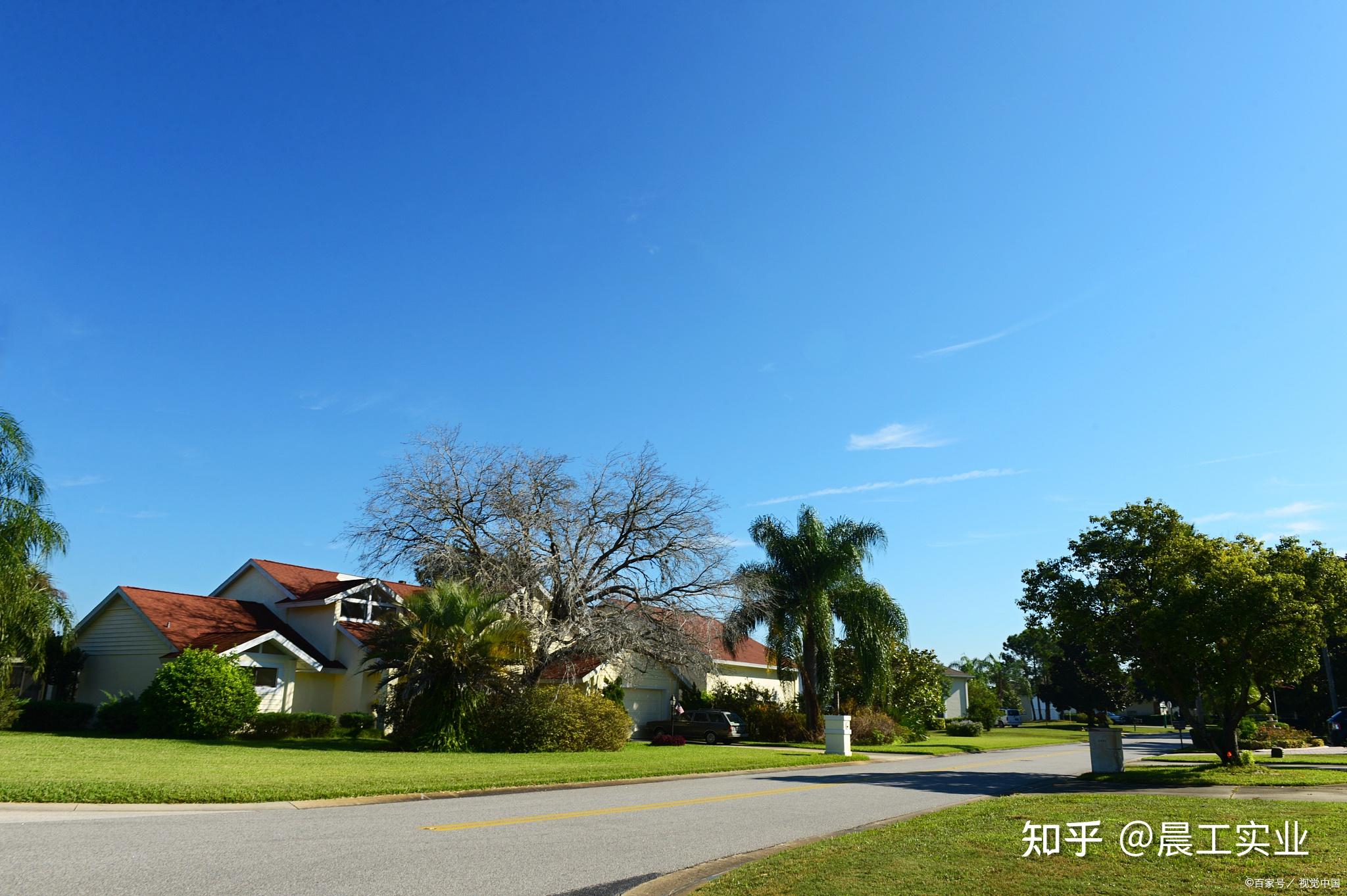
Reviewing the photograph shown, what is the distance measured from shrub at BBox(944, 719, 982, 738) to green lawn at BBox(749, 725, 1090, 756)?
402mm

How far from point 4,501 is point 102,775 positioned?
11971mm

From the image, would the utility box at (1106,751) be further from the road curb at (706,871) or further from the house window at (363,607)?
the house window at (363,607)

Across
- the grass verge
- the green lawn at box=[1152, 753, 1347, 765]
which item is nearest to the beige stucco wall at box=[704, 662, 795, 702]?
the green lawn at box=[1152, 753, 1347, 765]

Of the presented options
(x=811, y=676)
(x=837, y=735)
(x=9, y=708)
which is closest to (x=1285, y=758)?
(x=837, y=735)

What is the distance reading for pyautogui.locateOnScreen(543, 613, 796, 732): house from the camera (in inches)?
1254

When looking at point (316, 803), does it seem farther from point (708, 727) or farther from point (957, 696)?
point (957, 696)

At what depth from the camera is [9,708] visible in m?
26.2

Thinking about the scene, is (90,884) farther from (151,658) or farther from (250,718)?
(151,658)

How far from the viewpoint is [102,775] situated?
14.2m

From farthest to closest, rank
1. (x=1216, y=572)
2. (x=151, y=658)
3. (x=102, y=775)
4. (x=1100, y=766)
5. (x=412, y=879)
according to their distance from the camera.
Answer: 1. (x=151, y=658)
2. (x=1100, y=766)
3. (x=1216, y=572)
4. (x=102, y=775)
5. (x=412, y=879)

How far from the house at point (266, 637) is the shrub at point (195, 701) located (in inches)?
117

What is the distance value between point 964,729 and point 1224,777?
33.8 metres

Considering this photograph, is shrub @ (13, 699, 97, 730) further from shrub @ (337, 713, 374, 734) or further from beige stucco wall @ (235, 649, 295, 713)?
shrub @ (337, 713, 374, 734)

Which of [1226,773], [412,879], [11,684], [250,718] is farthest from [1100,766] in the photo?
[11,684]
